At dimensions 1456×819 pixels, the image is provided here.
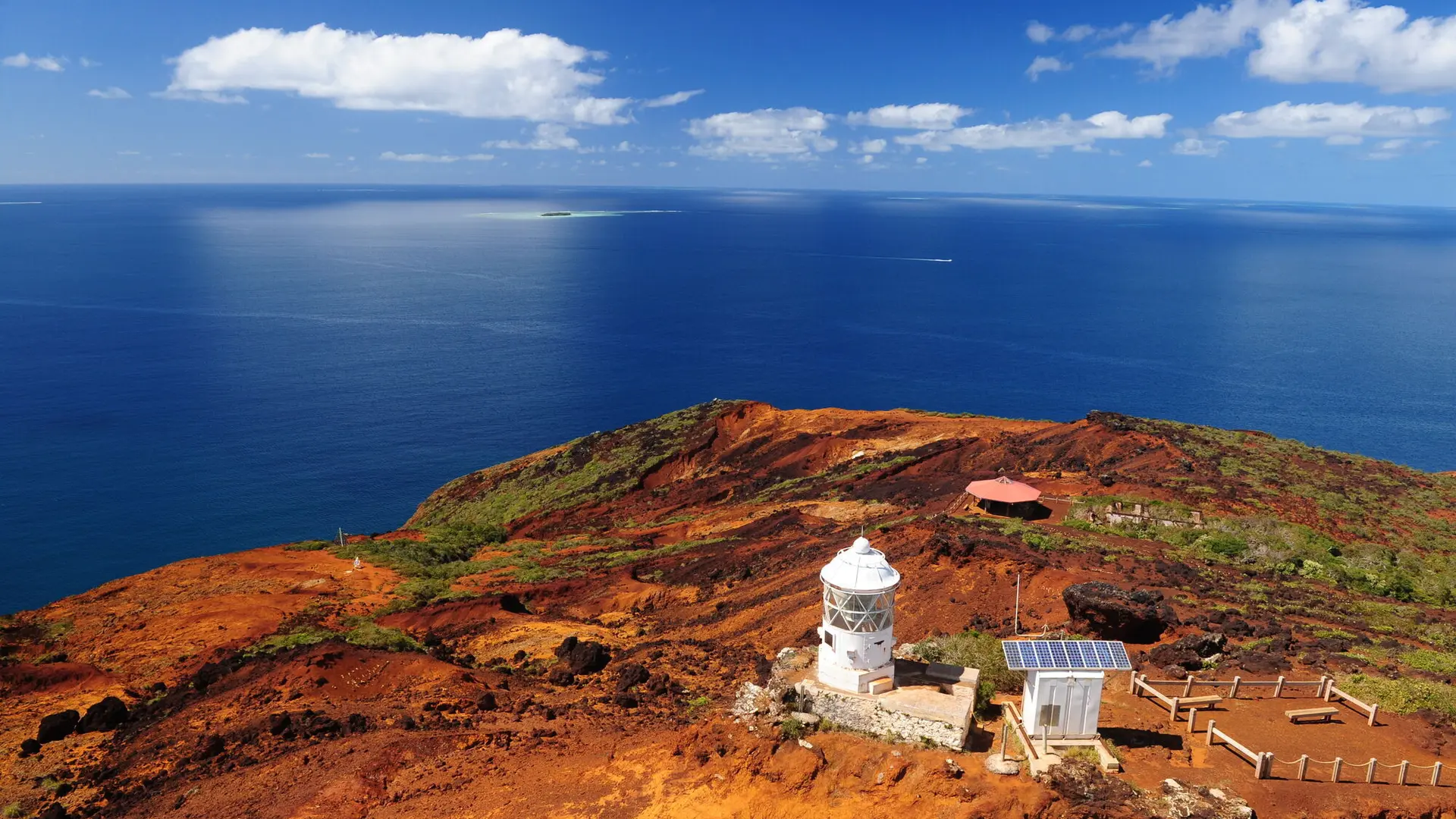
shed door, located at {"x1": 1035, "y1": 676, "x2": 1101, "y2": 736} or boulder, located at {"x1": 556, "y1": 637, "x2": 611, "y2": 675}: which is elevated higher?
shed door, located at {"x1": 1035, "y1": 676, "x2": 1101, "y2": 736}

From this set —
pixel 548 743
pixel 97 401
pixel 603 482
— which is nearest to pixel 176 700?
pixel 548 743

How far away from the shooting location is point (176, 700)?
20.5 metres

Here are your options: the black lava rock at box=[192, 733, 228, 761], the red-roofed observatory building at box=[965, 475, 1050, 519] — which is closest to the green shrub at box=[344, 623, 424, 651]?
the black lava rock at box=[192, 733, 228, 761]

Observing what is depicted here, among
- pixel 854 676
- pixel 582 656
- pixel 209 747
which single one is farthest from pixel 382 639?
pixel 854 676

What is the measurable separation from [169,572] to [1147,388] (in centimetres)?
9714

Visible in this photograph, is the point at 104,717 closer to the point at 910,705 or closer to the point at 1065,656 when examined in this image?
the point at 910,705

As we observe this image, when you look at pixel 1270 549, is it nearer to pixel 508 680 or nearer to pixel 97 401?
pixel 508 680

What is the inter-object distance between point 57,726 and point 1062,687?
22492 mm

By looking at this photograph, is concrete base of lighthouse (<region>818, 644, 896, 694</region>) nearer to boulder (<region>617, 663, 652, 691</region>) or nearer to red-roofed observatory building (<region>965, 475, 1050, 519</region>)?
boulder (<region>617, 663, 652, 691</region>)

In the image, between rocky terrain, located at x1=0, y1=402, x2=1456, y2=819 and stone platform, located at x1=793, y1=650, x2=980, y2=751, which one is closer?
rocky terrain, located at x1=0, y1=402, x2=1456, y2=819

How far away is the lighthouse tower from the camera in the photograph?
55.3ft

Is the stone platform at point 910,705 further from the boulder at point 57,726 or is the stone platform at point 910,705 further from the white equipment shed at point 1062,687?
the boulder at point 57,726

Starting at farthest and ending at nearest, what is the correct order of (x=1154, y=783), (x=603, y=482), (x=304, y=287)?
(x=304, y=287)
(x=603, y=482)
(x=1154, y=783)

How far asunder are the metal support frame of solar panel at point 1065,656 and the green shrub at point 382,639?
1717cm
